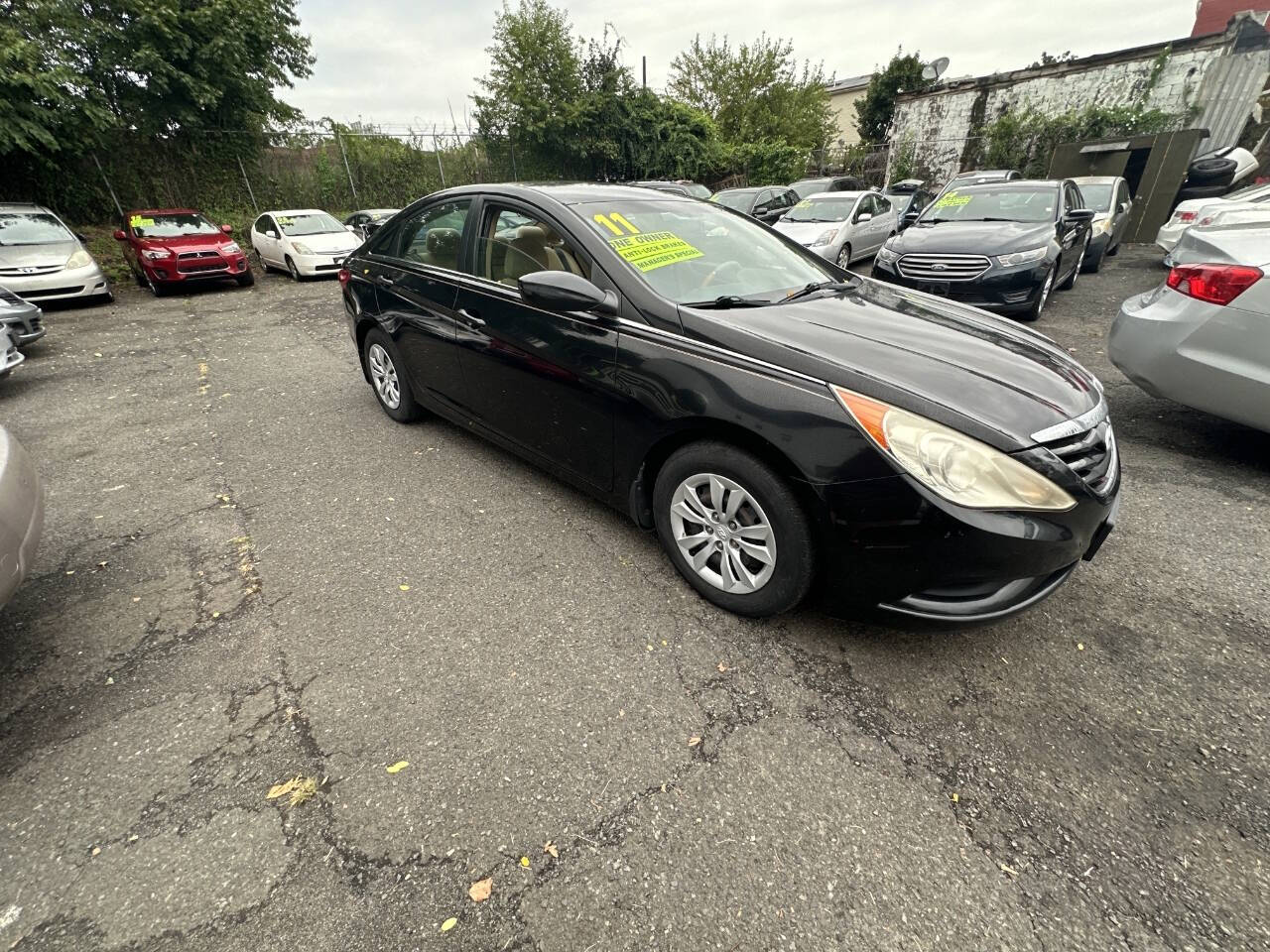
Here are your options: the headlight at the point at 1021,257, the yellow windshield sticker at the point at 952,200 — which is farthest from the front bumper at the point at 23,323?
the yellow windshield sticker at the point at 952,200

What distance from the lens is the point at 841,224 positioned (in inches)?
370

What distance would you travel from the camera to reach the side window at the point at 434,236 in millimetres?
3264

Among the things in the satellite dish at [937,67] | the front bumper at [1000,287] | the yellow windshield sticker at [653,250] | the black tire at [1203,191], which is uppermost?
the satellite dish at [937,67]

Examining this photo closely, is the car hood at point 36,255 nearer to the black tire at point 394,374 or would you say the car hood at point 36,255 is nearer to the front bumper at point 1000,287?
the black tire at point 394,374

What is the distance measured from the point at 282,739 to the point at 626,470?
5.11ft

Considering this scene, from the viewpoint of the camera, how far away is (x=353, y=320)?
4.25 meters

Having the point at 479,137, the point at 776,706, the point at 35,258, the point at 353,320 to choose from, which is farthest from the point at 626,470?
the point at 479,137

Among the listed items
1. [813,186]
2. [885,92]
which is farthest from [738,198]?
[885,92]

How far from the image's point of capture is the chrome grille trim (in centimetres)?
605

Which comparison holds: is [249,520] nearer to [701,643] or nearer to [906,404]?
[701,643]

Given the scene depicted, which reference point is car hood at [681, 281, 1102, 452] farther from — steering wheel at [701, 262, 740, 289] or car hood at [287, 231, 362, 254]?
car hood at [287, 231, 362, 254]

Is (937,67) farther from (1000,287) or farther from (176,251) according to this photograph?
(176,251)

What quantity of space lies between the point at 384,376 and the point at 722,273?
2.69 meters

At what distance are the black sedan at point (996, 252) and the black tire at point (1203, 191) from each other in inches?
288
